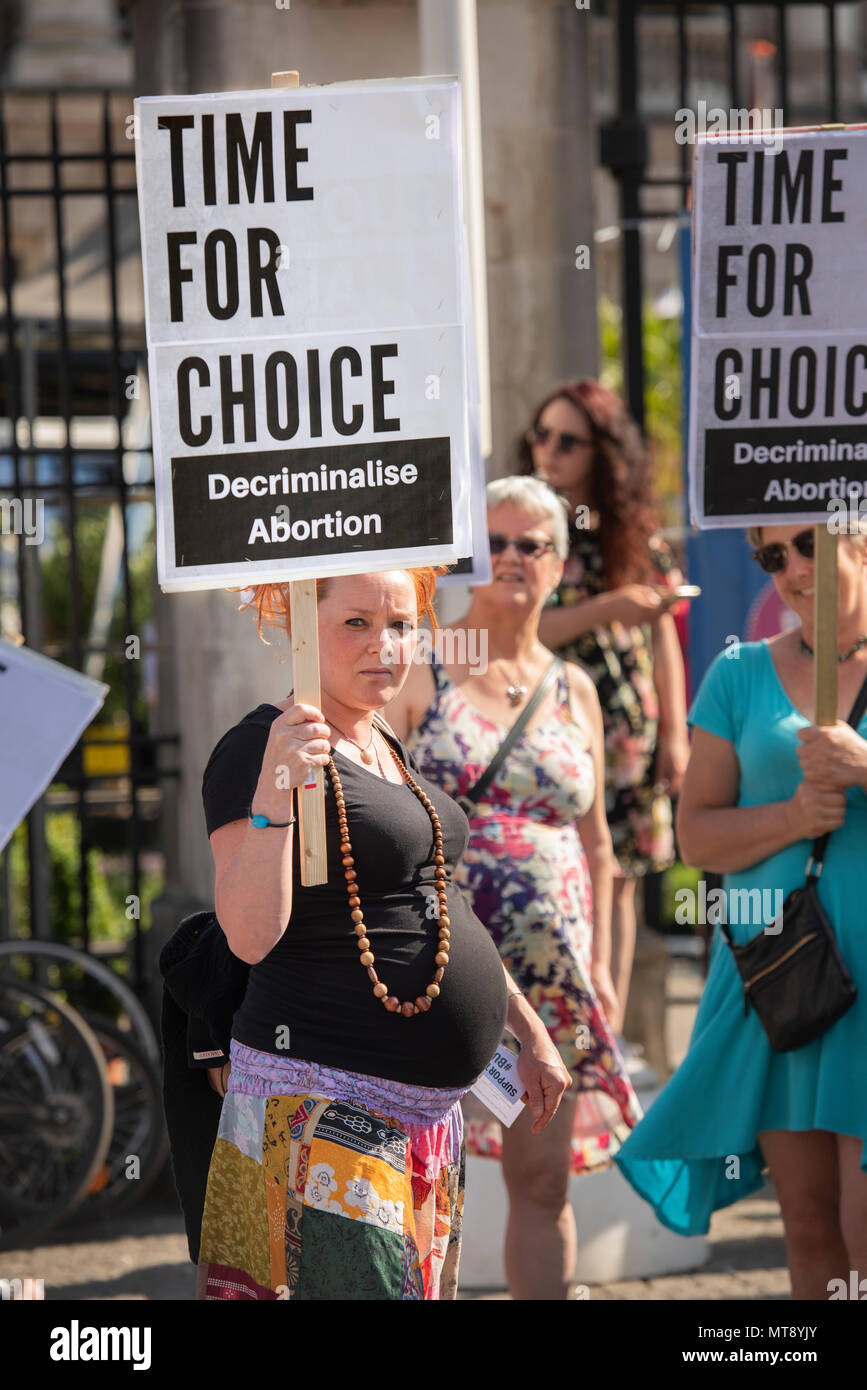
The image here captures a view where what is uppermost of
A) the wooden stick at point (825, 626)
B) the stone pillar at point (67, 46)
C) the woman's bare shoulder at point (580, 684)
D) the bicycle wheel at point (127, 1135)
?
the stone pillar at point (67, 46)

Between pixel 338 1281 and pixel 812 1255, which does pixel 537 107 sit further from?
pixel 338 1281

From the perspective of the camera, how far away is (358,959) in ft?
8.87

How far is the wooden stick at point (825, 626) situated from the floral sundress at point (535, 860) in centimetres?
75

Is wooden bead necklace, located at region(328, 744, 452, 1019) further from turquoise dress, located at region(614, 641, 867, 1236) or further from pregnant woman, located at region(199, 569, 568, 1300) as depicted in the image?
turquoise dress, located at region(614, 641, 867, 1236)

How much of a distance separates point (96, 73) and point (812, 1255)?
19704 mm

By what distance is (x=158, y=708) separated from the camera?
22.1 ft

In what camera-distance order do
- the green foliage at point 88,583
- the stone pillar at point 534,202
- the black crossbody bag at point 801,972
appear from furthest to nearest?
the green foliage at point 88,583 → the stone pillar at point 534,202 → the black crossbody bag at point 801,972

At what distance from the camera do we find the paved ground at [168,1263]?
4879 mm

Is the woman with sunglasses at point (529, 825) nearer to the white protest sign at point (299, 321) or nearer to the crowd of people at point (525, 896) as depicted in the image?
the crowd of people at point (525, 896)

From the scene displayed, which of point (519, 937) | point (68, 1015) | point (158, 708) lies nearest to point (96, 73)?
point (158, 708)

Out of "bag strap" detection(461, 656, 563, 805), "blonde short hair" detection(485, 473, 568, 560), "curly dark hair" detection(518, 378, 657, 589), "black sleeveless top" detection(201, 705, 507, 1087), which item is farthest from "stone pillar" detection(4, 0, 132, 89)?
"black sleeveless top" detection(201, 705, 507, 1087)

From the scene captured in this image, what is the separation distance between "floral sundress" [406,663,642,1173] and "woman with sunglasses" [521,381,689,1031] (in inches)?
45.6

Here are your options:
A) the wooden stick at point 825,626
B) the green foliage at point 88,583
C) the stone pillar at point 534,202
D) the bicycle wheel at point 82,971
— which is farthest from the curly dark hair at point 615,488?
the green foliage at point 88,583

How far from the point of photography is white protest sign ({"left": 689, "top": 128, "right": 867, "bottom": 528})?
3.32m
